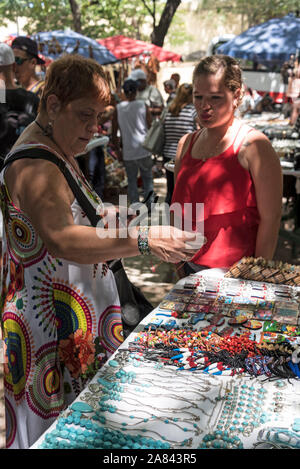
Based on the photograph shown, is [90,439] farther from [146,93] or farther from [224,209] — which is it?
[146,93]

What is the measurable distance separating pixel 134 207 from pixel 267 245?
0.78 meters

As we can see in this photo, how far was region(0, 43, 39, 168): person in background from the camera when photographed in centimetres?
422

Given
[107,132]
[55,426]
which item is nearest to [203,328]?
[55,426]

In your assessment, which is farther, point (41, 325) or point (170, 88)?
point (170, 88)

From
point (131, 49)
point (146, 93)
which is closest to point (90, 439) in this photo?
point (146, 93)

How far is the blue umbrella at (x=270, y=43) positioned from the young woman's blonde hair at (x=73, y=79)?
10.3 metres

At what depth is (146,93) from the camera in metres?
8.60

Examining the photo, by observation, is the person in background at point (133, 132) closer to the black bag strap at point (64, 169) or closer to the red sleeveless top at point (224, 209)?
the red sleeveless top at point (224, 209)

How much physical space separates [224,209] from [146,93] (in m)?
6.44

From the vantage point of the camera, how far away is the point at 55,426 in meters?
1.40

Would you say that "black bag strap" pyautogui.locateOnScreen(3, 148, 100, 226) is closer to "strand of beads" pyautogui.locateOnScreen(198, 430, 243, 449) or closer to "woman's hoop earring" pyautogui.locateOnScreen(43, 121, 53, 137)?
"woman's hoop earring" pyautogui.locateOnScreen(43, 121, 53, 137)

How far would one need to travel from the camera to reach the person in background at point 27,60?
4723 mm
